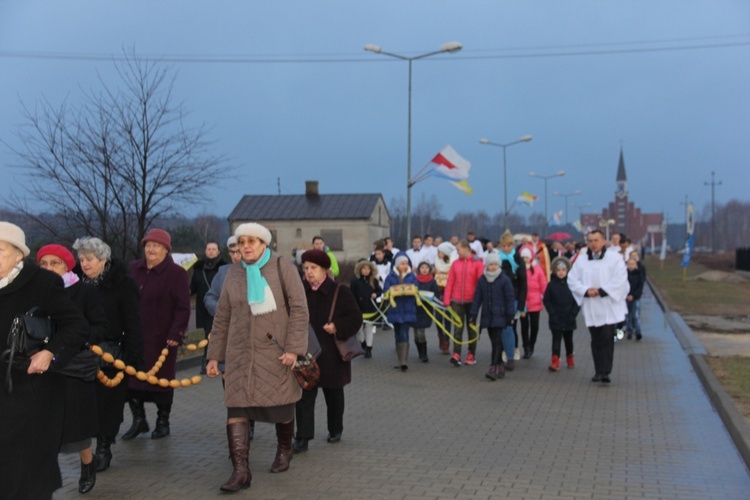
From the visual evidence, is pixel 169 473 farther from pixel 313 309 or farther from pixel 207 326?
pixel 207 326

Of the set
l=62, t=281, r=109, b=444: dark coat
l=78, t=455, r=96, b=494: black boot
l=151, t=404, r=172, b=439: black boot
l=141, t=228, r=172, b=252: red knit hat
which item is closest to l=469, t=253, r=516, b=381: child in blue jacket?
l=151, t=404, r=172, b=439: black boot

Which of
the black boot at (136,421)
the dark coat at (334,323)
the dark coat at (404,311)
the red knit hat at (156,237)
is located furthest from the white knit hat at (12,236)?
the dark coat at (404,311)

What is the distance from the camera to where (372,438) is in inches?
333

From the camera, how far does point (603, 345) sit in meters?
11.8

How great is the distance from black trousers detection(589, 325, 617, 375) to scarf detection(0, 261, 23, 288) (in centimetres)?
837

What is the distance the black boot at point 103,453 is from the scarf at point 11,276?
2.67 m

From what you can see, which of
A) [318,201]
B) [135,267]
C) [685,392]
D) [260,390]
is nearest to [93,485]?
[260,390]

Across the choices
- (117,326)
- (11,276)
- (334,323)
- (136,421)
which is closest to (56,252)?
(117,326)

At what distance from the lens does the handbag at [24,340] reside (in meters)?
4.71

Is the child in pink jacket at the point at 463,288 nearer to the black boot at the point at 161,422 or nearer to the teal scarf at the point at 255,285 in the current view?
the black boot at the point at 161,422

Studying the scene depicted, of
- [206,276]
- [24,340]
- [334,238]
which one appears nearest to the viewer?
[24,340]

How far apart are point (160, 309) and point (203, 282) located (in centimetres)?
358

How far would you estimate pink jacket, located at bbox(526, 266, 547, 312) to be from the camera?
47.5 ft

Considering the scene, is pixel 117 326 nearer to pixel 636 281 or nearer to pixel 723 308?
pixel 636 281
